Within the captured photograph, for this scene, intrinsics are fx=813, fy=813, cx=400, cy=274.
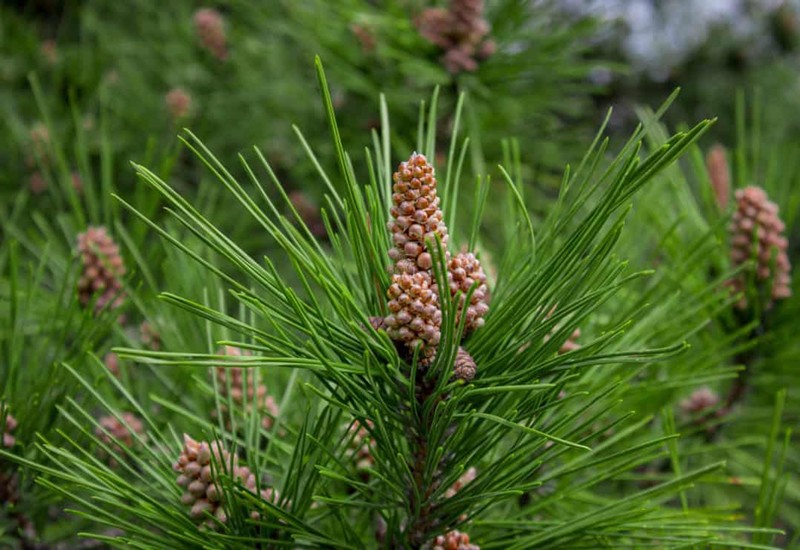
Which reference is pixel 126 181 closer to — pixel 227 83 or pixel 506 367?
→ pixel 227 83

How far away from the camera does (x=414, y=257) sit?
1.46 ft

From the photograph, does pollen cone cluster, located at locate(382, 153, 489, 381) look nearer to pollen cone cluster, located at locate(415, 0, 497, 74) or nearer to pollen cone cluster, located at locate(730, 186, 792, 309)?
pollen cone cluster, located at locate(730, 186, 792, 309)

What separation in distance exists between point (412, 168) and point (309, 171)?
813 millimetres

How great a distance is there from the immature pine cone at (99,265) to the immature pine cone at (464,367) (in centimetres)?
44

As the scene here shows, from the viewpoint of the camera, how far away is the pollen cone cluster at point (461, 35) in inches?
38.9

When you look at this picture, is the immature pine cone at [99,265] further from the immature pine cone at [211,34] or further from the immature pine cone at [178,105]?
the immature pine cone at [211,34]

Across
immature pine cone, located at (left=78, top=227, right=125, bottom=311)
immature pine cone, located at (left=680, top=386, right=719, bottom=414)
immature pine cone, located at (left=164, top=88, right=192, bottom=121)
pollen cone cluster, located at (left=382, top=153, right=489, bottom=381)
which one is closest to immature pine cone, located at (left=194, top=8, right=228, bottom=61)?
immature pine cone, located at (left=164, top=88, right=192, bottom=121)

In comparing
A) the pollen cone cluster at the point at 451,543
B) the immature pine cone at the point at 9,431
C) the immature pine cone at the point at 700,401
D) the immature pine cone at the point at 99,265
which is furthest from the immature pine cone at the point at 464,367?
the immature pine cone at the point at 700,401

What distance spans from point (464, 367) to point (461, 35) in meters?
0.67

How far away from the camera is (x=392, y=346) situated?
42 centimetres

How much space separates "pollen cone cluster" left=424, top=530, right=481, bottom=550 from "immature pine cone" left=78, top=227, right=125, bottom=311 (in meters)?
0.42

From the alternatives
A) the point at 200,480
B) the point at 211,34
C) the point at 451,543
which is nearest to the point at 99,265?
the point at 200,480

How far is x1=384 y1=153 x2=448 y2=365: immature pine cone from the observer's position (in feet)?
1.40

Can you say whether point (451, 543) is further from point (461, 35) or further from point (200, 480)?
point (461, 35)
